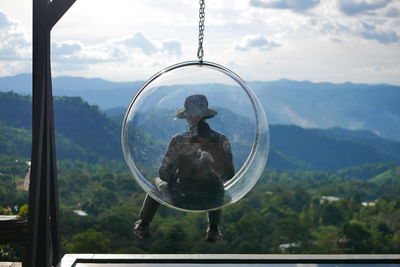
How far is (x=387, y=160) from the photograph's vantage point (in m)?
41.9

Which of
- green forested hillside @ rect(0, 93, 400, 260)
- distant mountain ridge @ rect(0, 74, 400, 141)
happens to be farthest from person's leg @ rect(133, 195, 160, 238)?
distant mountain ridge @ rect(0, 74, 400, 141)

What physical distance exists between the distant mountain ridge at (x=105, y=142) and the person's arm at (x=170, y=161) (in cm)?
2268

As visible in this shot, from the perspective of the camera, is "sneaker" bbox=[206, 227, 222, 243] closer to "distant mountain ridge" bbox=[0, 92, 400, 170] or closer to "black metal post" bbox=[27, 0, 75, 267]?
"black metal post" bbox=[27, 0, 75, 267]

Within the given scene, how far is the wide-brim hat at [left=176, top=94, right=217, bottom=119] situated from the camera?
2.08 m

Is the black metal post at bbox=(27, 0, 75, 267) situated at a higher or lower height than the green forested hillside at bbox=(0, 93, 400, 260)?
higher

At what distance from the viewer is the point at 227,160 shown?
7.06 ft

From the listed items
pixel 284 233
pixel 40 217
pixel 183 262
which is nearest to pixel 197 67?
pixel 40 217

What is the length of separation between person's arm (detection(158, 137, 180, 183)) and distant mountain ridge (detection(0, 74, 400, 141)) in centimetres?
5312

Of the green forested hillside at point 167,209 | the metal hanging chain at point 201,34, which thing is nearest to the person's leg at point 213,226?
the metal hanging chain at point 201,34

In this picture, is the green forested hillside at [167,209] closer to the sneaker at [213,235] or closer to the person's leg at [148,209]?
the person's leg at [148,209]

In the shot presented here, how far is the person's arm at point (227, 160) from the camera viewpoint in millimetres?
2121

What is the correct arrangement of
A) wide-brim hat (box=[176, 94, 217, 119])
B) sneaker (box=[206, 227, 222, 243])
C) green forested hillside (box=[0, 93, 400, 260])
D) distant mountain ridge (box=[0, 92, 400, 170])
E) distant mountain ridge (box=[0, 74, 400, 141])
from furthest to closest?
distant mountain ridge (box=[0, 74, 400, 141]) → distant mountain ridge (box=[0, 92, 400, 170]) → green forested hillside (box=[0, 93, 400, 260]) → sneaker (box=[206, 227, 222, 243]) → wide-brim hat (box=[176, 94, 217, 119])

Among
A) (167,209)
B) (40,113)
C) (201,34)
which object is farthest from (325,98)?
(201,34)

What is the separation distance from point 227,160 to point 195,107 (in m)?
0.24
